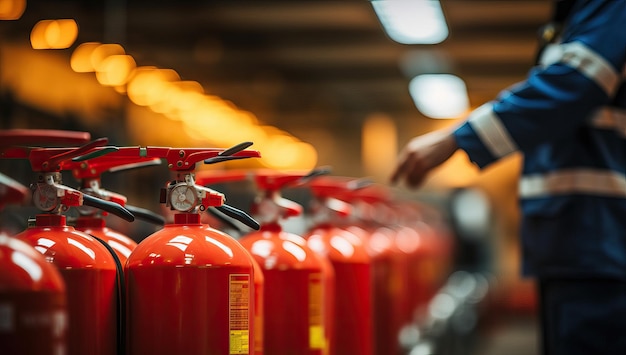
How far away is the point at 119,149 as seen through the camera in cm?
120

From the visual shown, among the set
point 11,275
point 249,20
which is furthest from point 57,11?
point 249,20

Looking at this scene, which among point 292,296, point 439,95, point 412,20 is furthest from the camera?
point 439,95

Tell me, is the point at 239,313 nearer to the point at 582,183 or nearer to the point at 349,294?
the point at 349,294

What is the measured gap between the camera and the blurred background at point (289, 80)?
2.46m

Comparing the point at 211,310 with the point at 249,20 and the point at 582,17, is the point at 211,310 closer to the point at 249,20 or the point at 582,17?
the point at 582,17

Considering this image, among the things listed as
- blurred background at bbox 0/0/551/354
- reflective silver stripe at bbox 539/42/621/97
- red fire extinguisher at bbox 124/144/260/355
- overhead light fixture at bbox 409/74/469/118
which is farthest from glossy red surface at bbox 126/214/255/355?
overhead light fixture at bbox 409/74/469/118

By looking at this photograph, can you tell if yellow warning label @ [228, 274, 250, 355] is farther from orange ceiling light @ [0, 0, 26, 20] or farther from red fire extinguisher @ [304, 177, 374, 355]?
orange ceiling light @ [0, 0, 26, 20]

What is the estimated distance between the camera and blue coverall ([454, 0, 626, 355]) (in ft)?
6.23

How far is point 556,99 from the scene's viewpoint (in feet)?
6.21

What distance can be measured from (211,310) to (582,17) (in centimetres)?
124

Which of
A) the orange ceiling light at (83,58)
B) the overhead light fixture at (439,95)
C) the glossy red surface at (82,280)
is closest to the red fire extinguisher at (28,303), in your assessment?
the glossy red surface at (82,280)

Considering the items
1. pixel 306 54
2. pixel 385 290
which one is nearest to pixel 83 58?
pixel 385 290

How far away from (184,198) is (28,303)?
0.40m

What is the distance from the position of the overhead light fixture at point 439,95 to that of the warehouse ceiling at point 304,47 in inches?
4.8
